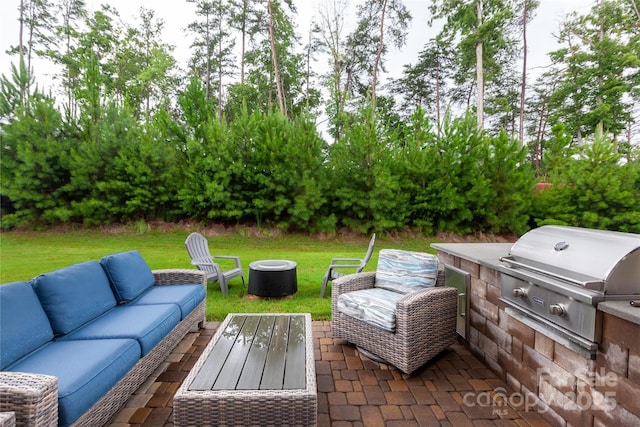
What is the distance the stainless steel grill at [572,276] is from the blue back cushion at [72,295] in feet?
9.13

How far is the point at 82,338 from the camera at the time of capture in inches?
74.9

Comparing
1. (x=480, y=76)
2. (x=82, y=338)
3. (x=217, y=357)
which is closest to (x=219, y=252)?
(x=82, y=338)

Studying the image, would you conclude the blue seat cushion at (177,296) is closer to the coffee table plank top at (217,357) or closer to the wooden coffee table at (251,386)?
the coffee table plank top at (217,357)

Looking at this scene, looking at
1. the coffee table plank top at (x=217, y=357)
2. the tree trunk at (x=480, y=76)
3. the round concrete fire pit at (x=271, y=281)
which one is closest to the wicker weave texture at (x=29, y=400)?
the coffee table plank top at (x=217, y=357)

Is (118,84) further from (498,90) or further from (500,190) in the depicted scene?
(498,90)

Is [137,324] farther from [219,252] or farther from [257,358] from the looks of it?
[219,252]

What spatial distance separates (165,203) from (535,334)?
1009 centimetres

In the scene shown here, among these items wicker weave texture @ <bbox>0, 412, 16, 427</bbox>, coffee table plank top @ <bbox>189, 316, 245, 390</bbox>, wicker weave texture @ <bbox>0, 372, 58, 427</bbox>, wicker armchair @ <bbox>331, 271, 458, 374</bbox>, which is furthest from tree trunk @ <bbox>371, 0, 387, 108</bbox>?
wicker weave texture @ <bbox>0, 412, 16, 427</bbox>

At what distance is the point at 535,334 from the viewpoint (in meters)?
1.88

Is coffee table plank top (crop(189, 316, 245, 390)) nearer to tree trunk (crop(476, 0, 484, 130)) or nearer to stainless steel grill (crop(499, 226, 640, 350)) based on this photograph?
stainless steel grill (crop(499, 226, 640, 350))

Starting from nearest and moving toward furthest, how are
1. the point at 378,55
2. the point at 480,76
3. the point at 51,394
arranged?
the point at 51,394
the point at 480,76
the point at 378,55

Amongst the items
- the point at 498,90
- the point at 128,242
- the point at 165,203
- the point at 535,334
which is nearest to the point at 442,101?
the point at 498,90

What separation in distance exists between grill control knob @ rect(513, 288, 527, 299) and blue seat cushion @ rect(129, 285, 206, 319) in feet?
7.99

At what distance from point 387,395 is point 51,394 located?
1.74 m
